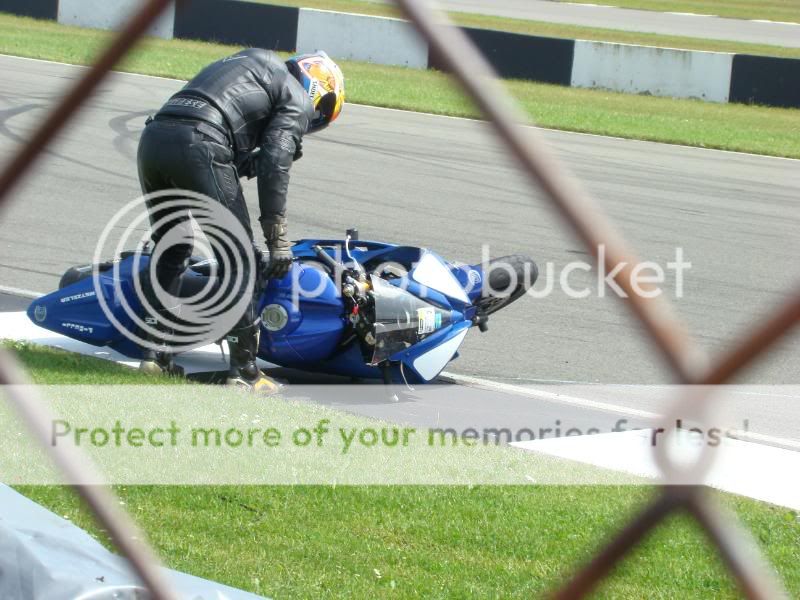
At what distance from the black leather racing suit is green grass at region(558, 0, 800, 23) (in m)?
33.4

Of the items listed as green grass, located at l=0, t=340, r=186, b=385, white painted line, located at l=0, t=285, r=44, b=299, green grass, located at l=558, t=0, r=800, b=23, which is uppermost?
green grass, located at l=558, t=0, r=800, b=23

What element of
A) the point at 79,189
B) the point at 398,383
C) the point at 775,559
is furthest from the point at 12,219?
the point at 775,559

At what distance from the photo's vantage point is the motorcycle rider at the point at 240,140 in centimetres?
513

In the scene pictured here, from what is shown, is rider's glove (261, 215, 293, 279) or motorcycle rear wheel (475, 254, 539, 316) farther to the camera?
motorcycle rear wheel (475, 254, 539, 316)

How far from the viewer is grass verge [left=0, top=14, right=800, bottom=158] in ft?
51.9

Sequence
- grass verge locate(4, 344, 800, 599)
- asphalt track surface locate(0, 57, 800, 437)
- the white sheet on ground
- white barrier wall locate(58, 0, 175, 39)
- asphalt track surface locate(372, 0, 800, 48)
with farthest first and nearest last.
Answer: asphalt track surface locate(372, 0, 800, 48)
white barrier wall locate(58, 0, 175, 39)
asphalt track surface locate(0, 57, 800, 437)
grass verge locate(4, 344, 800, 599)
the white sheet on ground

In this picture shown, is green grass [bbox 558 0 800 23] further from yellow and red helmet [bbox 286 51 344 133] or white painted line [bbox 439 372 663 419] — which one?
yellow and red helmet [bbox 286 51 344 133]

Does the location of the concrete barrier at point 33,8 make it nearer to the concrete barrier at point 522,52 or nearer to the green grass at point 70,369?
the concrete barrier at point 522,52

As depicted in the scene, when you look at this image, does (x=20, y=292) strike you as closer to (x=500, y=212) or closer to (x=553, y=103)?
(x=500, y=212)

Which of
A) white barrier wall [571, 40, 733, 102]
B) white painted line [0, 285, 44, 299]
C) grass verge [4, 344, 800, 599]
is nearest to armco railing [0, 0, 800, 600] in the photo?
grass verge [4, 344, 800, 599]

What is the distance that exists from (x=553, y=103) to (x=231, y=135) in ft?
43.1

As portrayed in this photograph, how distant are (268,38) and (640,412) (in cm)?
1668

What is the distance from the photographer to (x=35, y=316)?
18.9 feet

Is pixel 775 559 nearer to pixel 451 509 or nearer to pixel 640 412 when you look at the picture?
pixel 451 509
